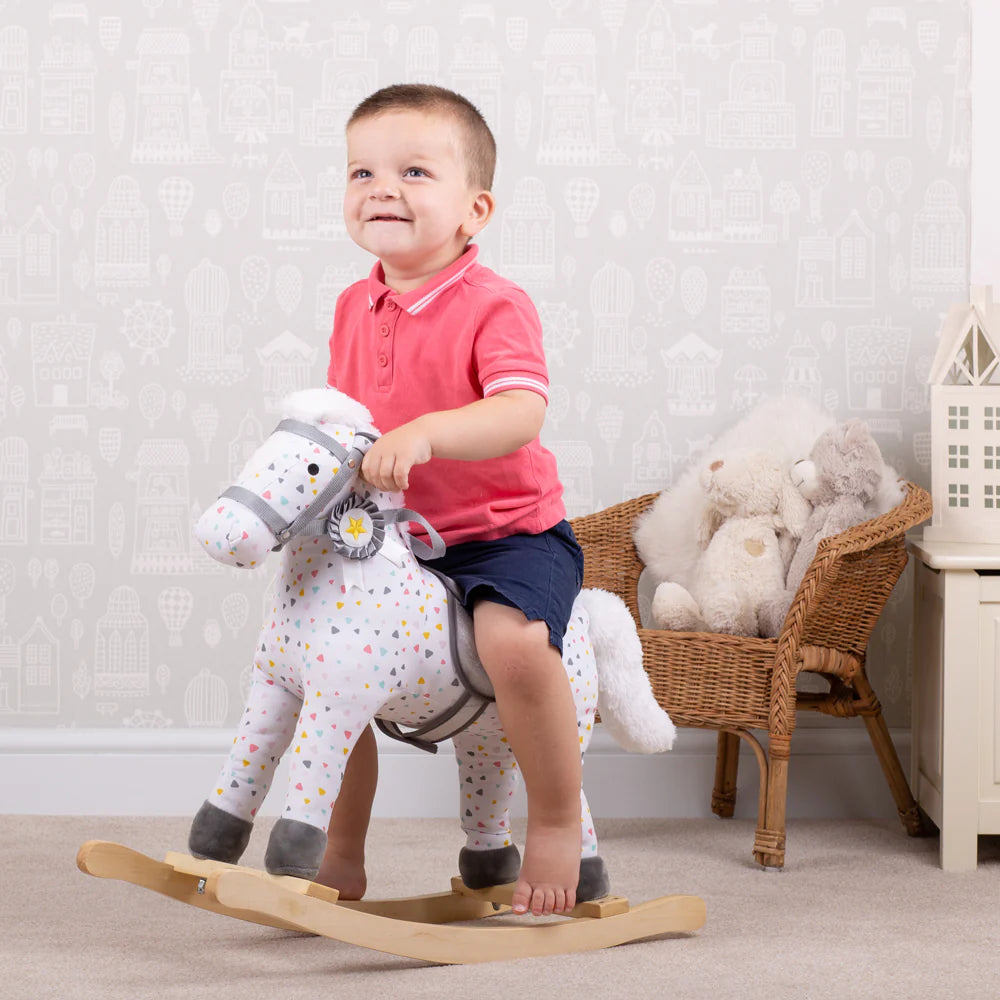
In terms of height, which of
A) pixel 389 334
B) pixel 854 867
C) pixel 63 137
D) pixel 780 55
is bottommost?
pixel 854 867

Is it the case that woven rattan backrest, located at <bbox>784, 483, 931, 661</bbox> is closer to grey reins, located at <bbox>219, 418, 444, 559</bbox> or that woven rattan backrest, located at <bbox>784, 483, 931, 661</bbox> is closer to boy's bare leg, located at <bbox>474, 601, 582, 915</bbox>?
boy's bare leg, located at <bbox>474, 601, 582, 915</bbox>

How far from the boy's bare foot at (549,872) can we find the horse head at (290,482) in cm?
44

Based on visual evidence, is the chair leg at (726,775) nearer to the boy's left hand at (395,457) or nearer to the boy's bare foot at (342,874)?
the boy's bare foot at (342,874)

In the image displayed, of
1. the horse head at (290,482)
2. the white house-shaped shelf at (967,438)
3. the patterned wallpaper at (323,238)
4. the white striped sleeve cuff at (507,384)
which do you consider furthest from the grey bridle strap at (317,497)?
the white house-shaped shelf at (967,438)

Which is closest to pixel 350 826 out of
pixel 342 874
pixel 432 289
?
pixel 342 874

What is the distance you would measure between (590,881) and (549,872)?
0.13 metres

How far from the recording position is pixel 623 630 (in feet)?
4.78

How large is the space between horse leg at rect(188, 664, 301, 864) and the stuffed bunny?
97cm

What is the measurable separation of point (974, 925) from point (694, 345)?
1119 millimetres

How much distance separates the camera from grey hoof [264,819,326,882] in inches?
47.6

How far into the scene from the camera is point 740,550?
2.07m

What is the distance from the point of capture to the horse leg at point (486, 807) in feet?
4.89

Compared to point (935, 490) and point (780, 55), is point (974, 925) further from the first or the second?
point (780, 55)

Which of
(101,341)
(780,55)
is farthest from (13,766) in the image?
(780,55)
